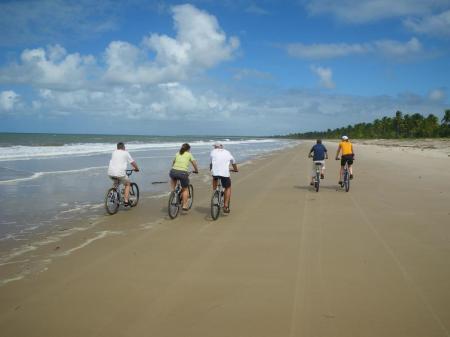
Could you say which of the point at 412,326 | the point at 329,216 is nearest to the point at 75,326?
the point at 412,326

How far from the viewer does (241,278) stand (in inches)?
217

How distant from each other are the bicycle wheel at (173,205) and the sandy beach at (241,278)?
34cm

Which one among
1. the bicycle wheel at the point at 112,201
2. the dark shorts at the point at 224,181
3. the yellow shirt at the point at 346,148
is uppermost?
the yellow shirt at the point at 346,148

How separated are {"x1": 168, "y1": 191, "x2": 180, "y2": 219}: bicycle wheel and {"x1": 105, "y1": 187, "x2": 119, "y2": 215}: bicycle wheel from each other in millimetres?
1759

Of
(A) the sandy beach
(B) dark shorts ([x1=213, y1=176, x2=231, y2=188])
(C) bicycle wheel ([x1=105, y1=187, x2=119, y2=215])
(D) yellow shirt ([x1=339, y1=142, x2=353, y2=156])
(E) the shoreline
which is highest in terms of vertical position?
(D) yellow shirt ([x1=339, y1=142, x2=353, y2=156])

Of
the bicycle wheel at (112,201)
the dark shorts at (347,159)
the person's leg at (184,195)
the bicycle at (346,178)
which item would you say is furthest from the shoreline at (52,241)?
the dark shorts at (347,159)

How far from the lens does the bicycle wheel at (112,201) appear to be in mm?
10211

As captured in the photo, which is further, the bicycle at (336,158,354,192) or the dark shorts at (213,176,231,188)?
the bicycle at (336,158,354,192)

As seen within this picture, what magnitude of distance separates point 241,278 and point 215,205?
4.14m

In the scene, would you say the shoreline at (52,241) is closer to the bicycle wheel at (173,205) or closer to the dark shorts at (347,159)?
the bicycle wheel at (173,205)

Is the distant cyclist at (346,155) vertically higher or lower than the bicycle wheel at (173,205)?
higher

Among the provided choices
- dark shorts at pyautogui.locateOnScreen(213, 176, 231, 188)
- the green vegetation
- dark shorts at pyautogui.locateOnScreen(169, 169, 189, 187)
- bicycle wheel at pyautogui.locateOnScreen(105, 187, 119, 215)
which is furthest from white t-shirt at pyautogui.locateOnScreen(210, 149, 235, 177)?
the green vegetation

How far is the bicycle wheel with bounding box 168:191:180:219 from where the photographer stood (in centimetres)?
967

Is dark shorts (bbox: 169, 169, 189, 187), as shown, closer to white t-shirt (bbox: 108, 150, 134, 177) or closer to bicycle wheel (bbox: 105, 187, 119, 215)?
white t-shirt (bbox: 108, 150, 134, 177)
